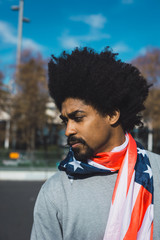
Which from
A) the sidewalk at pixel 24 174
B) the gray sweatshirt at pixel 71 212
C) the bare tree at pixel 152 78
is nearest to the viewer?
the gray sweatshirt at pixel 71 212

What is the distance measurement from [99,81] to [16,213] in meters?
5.55

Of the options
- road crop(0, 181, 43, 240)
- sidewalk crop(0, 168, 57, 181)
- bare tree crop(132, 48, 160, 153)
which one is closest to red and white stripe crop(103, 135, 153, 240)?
road crop(0, 181, 43, 240)

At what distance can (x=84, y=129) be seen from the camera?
162cm

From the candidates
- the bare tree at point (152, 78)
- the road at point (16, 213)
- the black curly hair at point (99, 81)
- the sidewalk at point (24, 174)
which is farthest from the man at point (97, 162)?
the bare tree at point (152, 78)

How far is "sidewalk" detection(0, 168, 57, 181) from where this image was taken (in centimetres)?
1303

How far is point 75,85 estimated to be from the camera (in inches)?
68.9

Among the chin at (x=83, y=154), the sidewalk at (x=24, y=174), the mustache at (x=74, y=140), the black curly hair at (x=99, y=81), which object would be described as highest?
the black curly hair at (x=99, y=81)

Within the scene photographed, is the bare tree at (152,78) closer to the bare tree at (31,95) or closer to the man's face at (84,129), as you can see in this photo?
the bare tree at (31,95)

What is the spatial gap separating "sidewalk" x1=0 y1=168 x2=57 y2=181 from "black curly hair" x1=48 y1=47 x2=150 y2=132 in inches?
454

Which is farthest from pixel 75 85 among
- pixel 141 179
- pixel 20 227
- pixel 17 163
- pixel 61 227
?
pixel 17 163

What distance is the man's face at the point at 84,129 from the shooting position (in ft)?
5.32

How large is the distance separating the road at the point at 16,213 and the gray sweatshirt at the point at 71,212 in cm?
371

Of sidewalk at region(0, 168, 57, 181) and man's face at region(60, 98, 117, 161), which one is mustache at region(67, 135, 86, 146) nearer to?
man's face at region(60, 98, 117, 161)

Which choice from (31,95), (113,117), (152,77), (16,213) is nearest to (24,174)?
(31,95)
